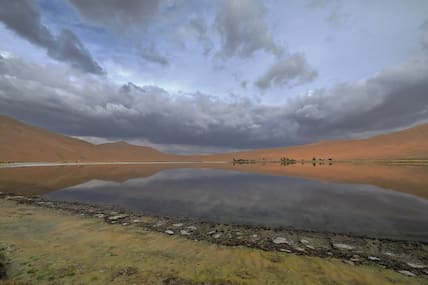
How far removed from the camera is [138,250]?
5.55m

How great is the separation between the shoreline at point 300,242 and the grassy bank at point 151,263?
40 cm

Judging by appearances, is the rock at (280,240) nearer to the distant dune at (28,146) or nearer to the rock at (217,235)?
the rock at (217,235)

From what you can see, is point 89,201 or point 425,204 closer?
point 425,204

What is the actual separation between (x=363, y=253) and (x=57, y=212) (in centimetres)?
1109

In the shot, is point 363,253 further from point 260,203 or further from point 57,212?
point 57,212

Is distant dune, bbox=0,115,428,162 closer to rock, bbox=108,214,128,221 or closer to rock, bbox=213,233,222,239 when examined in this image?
rock, bbox=108,214,128,221

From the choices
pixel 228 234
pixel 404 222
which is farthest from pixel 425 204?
pixel 228 234

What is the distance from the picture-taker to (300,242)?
21.0ft

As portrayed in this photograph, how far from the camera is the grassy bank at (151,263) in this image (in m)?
4.22

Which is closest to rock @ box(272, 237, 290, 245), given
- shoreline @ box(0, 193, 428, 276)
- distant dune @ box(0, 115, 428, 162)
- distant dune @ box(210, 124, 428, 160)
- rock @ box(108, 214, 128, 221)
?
shoreline @ box(0, 193, 428, 276)

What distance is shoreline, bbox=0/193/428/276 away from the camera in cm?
524

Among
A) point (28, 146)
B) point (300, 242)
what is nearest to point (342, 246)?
point (300, 242)

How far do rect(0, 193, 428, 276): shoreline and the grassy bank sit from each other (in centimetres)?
40

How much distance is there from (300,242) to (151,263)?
4.12 meters
